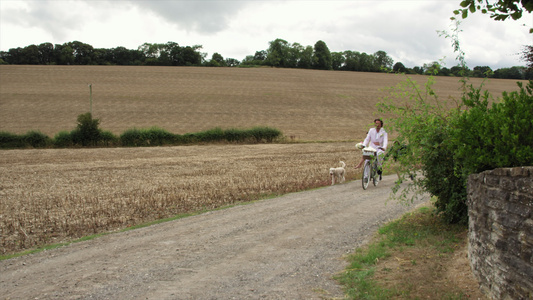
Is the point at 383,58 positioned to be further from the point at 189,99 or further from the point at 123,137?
the point at 123,137

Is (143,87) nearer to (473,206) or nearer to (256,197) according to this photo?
(256,197)

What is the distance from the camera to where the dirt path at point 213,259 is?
5715mm

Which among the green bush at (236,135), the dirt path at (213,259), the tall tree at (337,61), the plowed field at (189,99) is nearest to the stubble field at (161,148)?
the plowed field at (189,99)

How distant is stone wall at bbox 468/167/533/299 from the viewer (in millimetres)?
4066

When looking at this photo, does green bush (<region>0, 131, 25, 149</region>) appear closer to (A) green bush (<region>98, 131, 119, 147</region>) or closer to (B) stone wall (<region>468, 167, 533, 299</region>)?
(A) green bush (<region>98, 131, 119, 147</region>)

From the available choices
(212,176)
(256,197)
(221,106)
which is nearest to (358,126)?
(221,106)

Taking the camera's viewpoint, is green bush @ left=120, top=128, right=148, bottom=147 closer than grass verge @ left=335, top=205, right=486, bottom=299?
No

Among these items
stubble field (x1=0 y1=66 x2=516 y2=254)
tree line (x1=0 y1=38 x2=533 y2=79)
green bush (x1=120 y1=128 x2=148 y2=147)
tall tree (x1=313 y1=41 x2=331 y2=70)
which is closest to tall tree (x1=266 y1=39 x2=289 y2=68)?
tree line (x1=0 y1=38 x2=533 y2=79)

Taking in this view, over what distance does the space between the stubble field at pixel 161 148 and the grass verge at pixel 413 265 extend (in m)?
5.04

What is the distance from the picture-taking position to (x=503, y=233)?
4504 mm

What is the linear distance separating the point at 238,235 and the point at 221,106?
158ft

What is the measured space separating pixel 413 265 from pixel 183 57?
107 m

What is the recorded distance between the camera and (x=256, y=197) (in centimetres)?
1268

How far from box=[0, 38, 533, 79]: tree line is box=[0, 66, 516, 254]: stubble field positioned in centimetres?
1958
